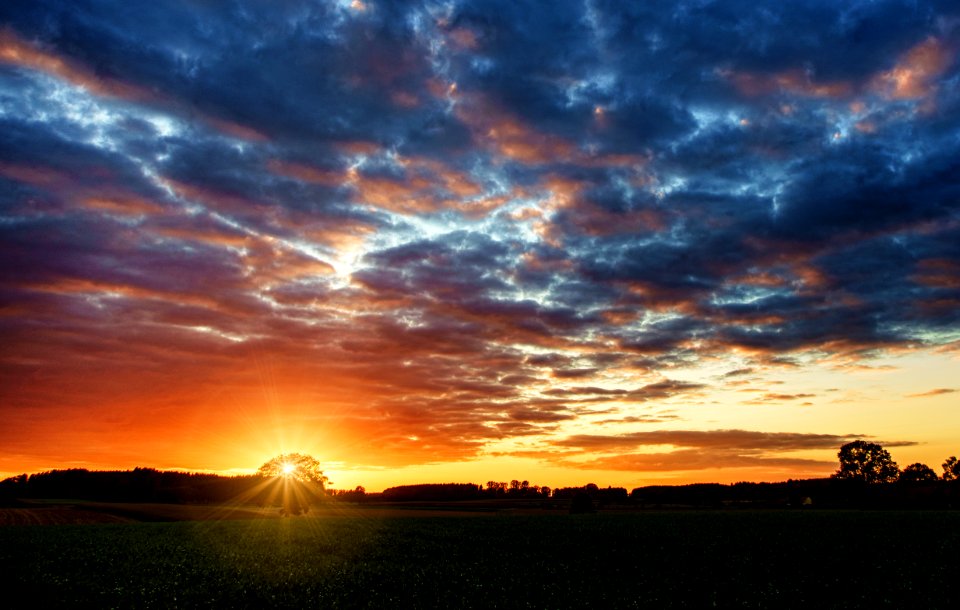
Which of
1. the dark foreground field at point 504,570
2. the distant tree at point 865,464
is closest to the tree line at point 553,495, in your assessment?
the distant tree at point 865,464

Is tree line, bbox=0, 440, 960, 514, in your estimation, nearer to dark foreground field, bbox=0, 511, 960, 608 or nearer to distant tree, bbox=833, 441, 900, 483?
distant tree, bbox=833, 441, 900, 483

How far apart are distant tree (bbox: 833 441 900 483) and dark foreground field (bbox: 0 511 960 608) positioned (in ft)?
450

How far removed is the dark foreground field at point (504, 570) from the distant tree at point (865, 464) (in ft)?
450

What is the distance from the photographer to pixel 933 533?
162ft

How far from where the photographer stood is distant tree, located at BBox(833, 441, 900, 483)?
170m

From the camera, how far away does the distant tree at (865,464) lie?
169875 millimetres

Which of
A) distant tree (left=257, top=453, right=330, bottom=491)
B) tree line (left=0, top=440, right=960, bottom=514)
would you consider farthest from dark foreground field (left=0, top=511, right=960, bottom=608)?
distant tree (left=257, top=453, right=330, bottom=491)

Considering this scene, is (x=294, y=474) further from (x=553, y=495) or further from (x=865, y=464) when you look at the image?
(x=865, y=464)

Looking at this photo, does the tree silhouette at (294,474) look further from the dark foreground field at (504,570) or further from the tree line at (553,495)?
the dark foreground field at (504,570)

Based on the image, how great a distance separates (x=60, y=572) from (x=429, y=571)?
65.2 feet

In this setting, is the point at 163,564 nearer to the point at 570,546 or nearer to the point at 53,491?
the point at 570,546

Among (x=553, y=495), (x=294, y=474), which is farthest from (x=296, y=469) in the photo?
(x=553, y=495)

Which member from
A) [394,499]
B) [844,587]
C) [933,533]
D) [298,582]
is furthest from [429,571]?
[394,499]

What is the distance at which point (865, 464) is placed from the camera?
172 meters
